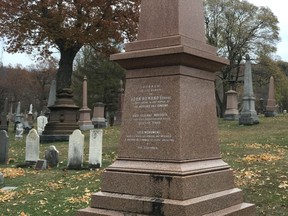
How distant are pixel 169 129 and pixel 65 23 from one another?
73.1 ft

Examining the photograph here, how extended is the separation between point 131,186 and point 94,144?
6.52 meters

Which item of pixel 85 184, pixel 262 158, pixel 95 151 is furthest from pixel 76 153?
pixel 262 158

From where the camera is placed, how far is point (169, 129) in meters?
5.29

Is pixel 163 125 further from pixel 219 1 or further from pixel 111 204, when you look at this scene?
pixel 219 1

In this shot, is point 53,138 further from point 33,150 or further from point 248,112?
point 248,112

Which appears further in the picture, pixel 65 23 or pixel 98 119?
pixel 98 119

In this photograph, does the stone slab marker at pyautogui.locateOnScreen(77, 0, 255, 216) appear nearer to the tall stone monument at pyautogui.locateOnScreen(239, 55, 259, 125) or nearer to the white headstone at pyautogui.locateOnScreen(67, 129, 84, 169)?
the white headstone at pyautogui.locateOnScreen(67, 129, 84, 169)

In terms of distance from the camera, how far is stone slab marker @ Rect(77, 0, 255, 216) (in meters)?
5.08

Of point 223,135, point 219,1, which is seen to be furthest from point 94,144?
point 219,1

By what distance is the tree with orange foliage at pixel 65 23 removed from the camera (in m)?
25.6

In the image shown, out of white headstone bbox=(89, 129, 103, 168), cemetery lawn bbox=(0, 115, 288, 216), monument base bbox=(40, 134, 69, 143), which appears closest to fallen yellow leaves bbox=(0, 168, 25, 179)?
cemetery lawn bbox=(0, 115, 288, 216)

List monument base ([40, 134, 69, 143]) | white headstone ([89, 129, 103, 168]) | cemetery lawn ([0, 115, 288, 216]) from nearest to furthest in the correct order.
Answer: cemetery lawn ([0, 115, 288, 216]) → white headstone ([89, 129, 103, 168]) → monument base ([40, 134, 69, 143])

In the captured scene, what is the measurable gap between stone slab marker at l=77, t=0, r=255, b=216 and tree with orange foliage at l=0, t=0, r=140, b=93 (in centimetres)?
1989

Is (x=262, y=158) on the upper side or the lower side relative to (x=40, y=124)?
lower
